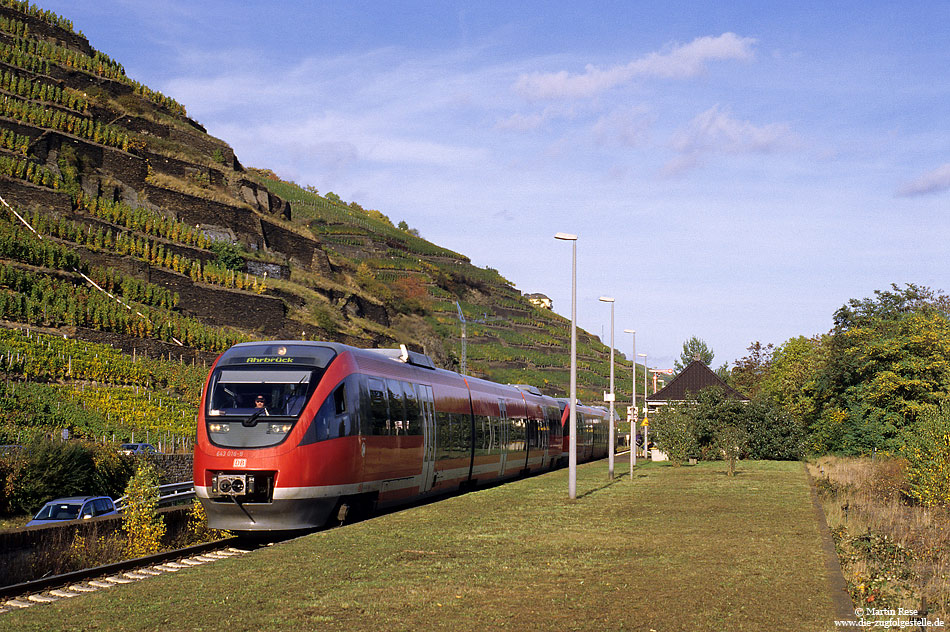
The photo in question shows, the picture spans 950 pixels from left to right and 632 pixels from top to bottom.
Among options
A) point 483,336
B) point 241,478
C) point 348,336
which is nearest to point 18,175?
point 348,336

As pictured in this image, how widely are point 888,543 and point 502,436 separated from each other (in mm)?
16858

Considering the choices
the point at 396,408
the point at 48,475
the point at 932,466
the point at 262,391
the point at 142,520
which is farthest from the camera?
the point at 932,466

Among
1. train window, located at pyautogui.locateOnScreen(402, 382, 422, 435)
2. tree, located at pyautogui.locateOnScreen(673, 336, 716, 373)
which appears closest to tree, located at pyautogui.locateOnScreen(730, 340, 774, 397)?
tree, located at pyautogui.locateOnScreen(673, 336, 716, 373)

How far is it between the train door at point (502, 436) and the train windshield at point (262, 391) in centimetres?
1582

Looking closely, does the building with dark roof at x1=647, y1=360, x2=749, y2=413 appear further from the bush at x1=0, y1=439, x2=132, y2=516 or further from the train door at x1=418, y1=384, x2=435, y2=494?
the bush at x1=0, y1=439, x2=132, y2=516

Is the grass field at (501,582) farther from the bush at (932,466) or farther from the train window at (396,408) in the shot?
the bush at (932,466)

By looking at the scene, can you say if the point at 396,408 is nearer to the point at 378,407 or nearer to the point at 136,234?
the point at 378,407

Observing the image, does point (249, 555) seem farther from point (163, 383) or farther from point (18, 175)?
point (18, 175)

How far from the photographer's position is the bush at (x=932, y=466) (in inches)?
1123

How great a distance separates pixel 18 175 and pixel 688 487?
45565mm

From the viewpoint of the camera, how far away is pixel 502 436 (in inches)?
1298

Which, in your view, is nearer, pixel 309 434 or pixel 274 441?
pixel 274 441

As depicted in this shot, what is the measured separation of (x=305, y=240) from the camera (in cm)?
8231

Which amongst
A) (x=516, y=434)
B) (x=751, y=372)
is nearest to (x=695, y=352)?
(x=751, y=372)
